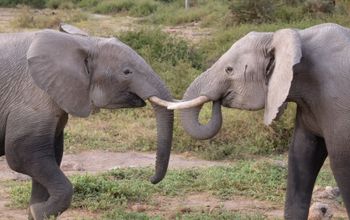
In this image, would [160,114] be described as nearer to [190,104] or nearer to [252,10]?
[190,104]

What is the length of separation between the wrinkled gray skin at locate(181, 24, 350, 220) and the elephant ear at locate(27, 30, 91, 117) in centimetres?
65

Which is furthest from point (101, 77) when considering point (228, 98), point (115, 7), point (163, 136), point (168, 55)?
point (115, 7)

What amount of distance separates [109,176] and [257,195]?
1.36 meters

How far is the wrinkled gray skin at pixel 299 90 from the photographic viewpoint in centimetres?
442

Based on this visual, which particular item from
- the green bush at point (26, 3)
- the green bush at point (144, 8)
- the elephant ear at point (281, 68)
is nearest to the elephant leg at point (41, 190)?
the elephant ear at point (281, 68)

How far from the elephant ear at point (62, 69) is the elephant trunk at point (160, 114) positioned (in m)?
0.34

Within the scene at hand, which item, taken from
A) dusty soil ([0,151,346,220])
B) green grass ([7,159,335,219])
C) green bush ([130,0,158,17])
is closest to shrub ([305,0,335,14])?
green bush ([130,0,158,17])

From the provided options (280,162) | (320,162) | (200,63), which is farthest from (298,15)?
(320,162)

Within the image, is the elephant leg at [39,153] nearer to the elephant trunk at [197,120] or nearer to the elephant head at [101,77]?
the elephant head at [101,77]

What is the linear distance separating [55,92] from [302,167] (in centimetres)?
158

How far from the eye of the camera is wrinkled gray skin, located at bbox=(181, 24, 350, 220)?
442 centimetres

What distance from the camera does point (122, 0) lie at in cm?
2705

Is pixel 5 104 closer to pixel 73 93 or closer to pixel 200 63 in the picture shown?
pixel 73 93

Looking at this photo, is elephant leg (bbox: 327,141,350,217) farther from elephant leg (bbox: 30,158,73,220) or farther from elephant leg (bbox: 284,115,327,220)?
elephant leg (bbox: 30,158,73,220)
